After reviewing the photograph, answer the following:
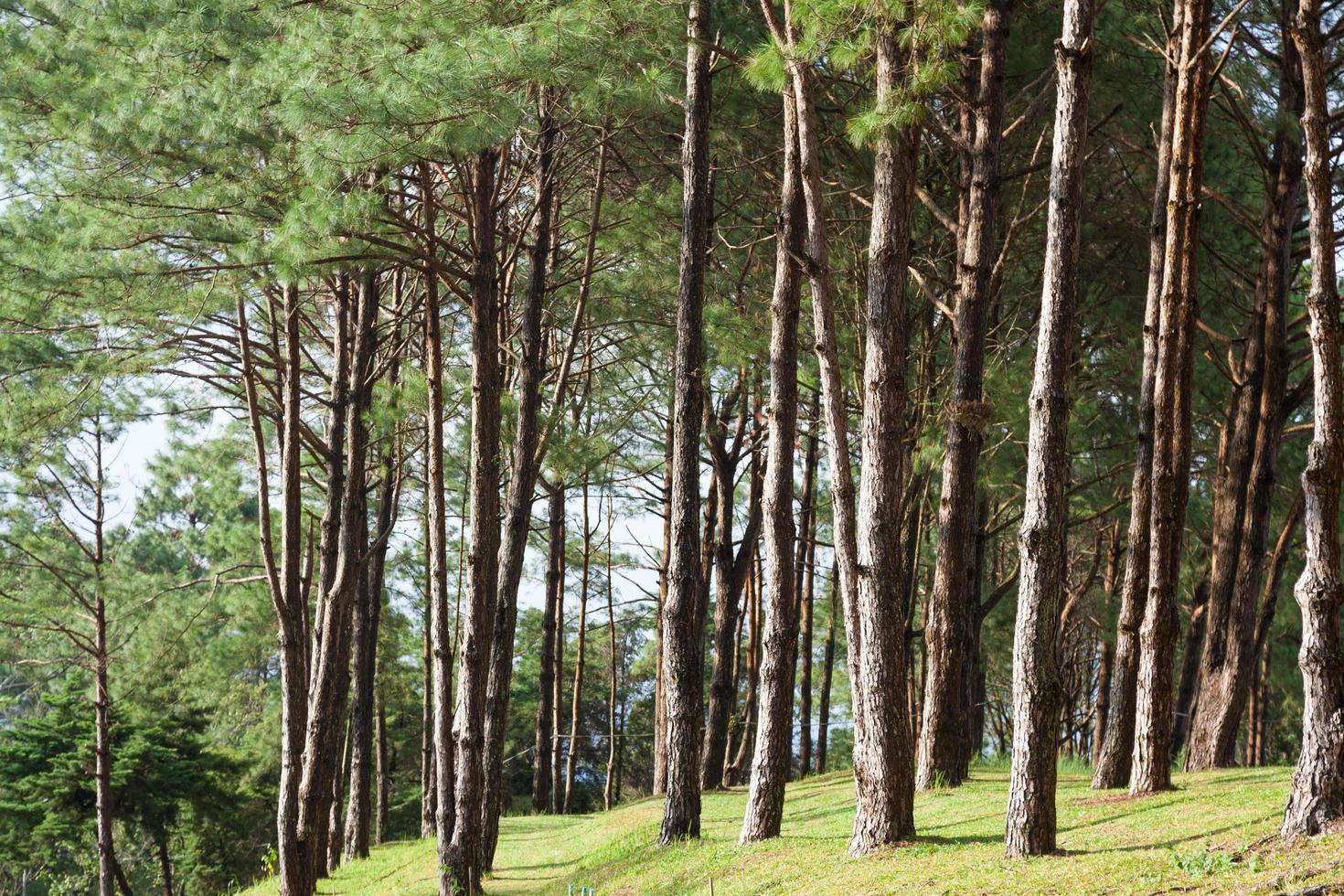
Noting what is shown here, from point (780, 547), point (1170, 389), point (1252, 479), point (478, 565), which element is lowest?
point (478, 565)

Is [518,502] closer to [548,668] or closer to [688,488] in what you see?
[688,488]

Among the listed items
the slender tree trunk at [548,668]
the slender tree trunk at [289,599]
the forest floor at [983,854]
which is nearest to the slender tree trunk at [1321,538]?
the forest floor at [983,854]

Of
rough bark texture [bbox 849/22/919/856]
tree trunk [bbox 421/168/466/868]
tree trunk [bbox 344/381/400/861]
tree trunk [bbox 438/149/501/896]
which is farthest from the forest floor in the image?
tree trunk [bbox 344/381/400/861]

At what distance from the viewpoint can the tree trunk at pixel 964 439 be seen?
9609mm

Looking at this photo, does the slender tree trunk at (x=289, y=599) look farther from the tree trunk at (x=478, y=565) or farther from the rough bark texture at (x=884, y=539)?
the rough bark texture at (x=884, y=539)

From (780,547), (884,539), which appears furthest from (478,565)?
(884,539)

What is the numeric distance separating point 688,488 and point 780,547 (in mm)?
1044

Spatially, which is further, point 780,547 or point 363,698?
point 363,698

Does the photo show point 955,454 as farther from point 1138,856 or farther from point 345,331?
point 345,331

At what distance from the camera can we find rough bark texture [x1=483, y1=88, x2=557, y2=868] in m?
10.8

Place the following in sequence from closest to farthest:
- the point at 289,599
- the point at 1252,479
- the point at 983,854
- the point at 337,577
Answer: the point at 983,854 → the point at 1252,479 → the point at 289,599 → the point at 337,577

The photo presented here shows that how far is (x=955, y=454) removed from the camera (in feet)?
32.0

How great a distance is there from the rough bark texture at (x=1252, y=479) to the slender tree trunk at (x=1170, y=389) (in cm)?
232

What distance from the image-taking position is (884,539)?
719 centimetres
